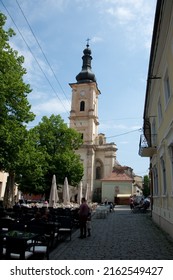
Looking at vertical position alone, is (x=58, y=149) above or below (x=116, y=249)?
above

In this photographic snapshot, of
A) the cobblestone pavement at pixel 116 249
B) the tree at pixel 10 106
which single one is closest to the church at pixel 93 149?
the tree at pixel 10 106

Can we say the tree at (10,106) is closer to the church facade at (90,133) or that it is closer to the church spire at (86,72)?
the church facade at (90,133)

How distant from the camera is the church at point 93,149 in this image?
54.8 metres

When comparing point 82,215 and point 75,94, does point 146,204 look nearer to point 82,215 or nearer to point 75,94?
point 82,215

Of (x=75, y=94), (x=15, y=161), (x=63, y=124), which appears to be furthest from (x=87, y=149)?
(x=15, y=161)

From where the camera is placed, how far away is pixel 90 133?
2366 inches

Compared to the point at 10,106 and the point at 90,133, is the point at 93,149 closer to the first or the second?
the point at 90,133

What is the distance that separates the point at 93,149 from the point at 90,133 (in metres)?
3.82

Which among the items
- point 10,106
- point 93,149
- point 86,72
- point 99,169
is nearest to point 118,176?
point 99,169

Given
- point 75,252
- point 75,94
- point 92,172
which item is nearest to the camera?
point 75,252

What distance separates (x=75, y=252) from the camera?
7.78 m

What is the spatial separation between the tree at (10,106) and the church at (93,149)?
1567 inches

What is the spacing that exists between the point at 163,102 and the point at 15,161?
831 centimetres

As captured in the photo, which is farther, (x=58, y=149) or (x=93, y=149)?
(x=93, y=149)
